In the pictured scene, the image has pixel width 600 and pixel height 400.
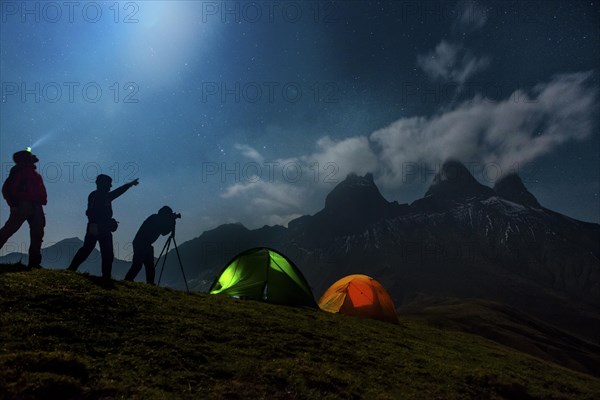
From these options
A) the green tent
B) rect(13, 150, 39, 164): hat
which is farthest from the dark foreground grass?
the green tent

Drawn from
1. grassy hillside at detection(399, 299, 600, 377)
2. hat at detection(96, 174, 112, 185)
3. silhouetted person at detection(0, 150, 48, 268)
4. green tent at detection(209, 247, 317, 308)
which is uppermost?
hat at detection(96, 174, 112, 185)

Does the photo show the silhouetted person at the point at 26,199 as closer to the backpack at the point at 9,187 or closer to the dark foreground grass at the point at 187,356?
the backpack at the point at 9,187

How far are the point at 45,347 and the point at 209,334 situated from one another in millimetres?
4294

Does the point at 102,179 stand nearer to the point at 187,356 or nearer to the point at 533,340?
the point at 187,356

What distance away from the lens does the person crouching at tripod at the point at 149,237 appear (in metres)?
17.1

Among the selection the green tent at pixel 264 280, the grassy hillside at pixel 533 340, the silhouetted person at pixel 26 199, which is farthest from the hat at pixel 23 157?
the grassy hillside at pixel 533 340

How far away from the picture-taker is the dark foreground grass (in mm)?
7457

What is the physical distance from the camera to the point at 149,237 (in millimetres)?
17875

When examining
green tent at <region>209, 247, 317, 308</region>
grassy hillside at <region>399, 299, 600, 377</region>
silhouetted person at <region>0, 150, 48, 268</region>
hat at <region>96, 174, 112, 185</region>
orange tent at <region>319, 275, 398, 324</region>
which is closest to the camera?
silhouetted person at <region>0, 150, 48, 268</region>

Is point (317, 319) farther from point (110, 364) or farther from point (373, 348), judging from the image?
point (110, 364)

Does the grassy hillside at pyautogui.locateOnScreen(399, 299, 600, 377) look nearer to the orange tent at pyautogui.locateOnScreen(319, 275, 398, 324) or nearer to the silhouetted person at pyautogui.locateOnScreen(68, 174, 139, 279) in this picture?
the orange tent at pyautogui.locateOnScreen(319, 275, 398, 324)

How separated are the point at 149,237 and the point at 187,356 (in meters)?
9.99

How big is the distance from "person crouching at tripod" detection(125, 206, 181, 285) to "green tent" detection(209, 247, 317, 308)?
523cm

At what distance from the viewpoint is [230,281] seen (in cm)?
2209
